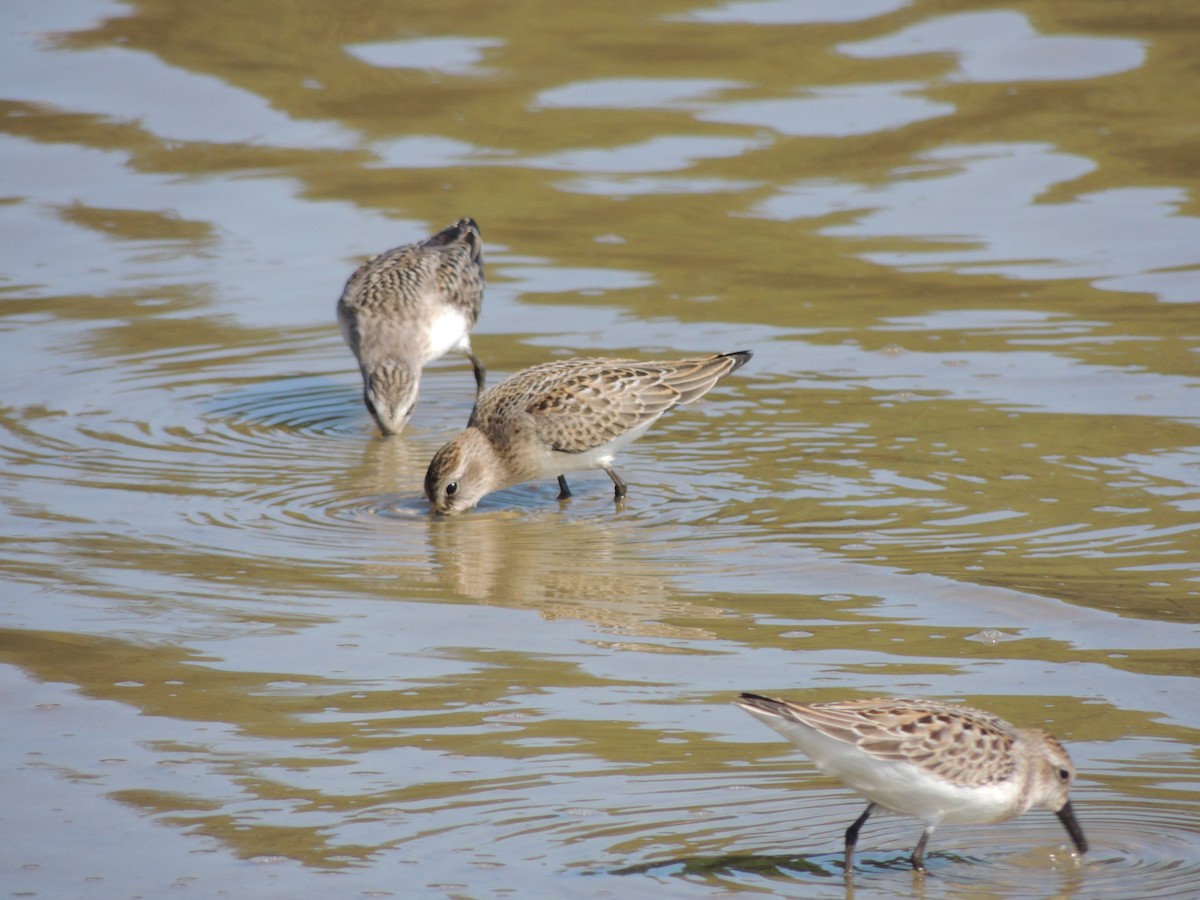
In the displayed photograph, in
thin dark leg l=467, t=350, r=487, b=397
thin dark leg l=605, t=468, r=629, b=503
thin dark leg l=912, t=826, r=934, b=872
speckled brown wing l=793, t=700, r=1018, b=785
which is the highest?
speckled brown wing l=793, t=700, r=1018, b=785

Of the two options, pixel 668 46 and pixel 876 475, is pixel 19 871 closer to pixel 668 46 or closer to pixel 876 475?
pixel 876 475

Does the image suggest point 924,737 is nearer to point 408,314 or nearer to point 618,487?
point 618,487

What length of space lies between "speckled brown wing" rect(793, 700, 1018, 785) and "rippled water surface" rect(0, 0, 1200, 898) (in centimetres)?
38

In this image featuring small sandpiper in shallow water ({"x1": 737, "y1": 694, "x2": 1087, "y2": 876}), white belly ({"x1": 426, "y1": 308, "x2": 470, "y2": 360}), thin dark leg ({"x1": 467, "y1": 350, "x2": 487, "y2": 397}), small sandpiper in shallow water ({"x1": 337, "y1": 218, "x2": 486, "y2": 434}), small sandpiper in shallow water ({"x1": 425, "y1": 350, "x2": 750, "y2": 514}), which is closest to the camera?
small sandpiper in shallow water ({"x1": 737, "y1": 694, "x2": 1087, "y2": 876})

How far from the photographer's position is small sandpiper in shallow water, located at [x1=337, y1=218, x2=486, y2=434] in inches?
412

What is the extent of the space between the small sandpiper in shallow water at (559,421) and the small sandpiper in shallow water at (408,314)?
940 millimetres

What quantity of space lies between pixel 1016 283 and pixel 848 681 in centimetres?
668

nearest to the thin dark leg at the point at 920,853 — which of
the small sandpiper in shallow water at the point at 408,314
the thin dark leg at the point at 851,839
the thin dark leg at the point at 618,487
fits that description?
the thin dark leg at the point at 851,839

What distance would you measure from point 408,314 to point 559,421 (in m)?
2.23

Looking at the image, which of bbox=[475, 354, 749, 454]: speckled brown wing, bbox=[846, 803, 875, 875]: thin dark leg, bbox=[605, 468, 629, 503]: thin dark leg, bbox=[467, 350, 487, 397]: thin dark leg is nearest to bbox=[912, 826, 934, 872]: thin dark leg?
bbox=[846, 803, 875, 875]: thin dark leg

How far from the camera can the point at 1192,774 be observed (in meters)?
5.82

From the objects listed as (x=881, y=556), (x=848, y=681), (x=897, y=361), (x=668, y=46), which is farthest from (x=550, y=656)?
(x=668, y=46)

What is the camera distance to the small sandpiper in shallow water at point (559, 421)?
29.7ft

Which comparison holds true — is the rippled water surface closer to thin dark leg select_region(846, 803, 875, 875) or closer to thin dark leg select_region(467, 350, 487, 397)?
thin dark leg select_region(846, 803, 875, 875)
